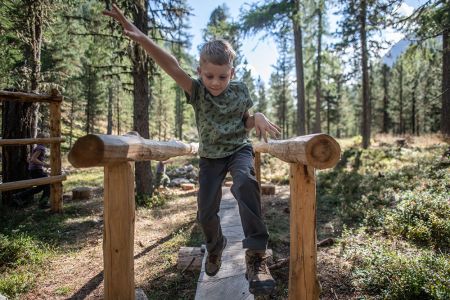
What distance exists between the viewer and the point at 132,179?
2.46 metres

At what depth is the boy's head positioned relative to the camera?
2971mm

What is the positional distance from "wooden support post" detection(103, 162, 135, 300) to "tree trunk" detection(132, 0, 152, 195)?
648 cm

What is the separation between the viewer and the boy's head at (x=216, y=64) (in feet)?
9.75

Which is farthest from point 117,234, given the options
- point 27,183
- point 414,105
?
point 414,105

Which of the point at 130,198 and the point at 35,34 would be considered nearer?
the point at 130,198

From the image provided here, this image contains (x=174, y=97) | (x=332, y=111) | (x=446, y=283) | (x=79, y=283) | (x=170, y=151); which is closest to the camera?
(x=446, y=283)

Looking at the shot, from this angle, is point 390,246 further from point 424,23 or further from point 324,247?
point 424,23

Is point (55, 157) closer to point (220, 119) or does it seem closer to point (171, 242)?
point (171, 242)

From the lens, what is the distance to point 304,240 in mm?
2590

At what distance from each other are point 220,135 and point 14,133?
22.6ft

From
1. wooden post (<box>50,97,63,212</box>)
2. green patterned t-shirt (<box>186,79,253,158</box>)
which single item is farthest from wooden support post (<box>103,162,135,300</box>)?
wooden post (<box>50,97,63,212</box>)

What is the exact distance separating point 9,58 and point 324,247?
878cm

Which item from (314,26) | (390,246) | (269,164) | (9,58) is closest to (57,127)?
(9,58)

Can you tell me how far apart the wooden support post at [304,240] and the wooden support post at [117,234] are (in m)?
1.30
